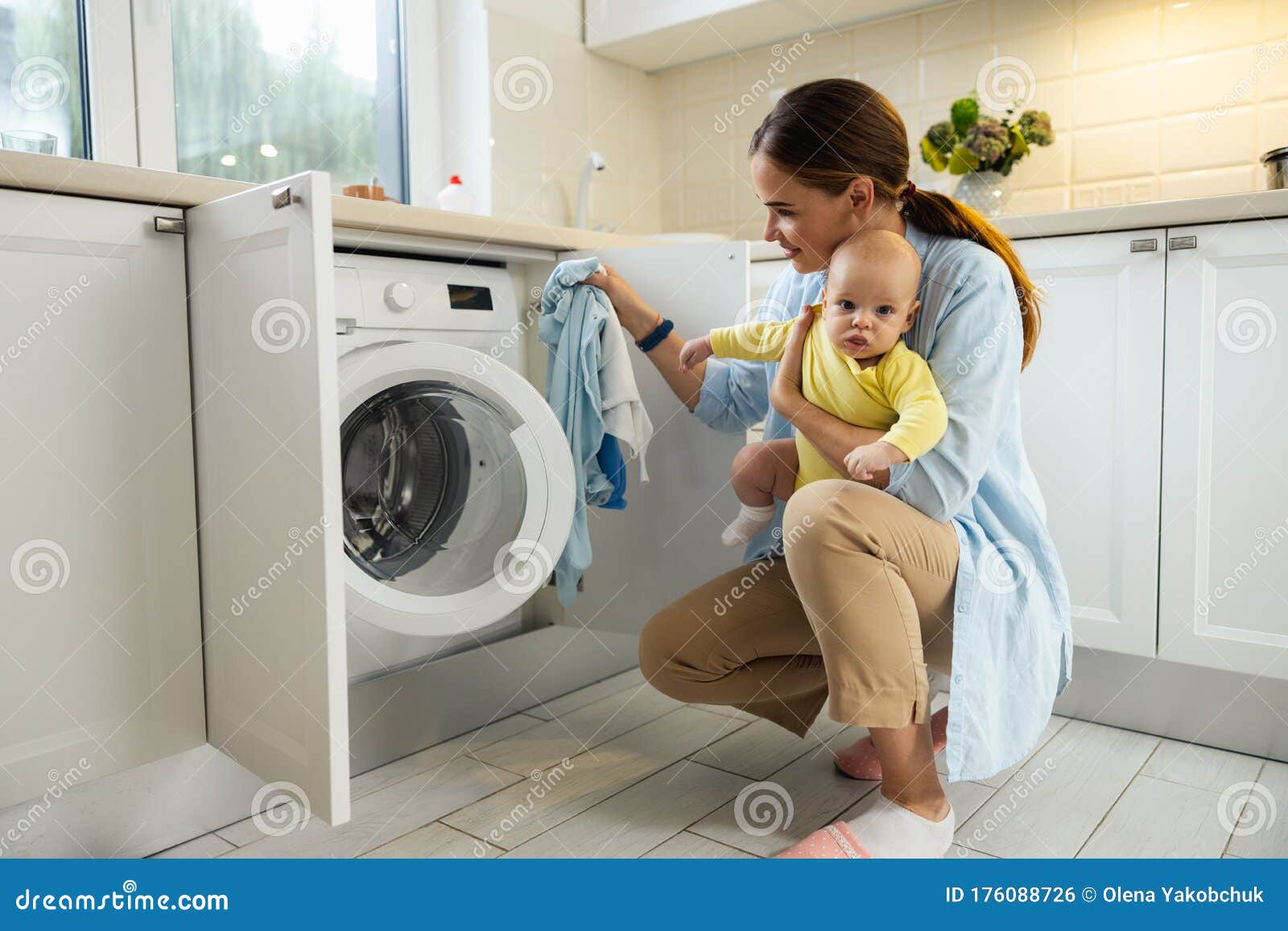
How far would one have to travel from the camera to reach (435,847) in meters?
1.41

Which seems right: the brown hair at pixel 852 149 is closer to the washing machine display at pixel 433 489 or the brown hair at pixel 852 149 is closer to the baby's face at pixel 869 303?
the baby's face at pixel 869 303

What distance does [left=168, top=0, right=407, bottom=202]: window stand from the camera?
6.72 ft

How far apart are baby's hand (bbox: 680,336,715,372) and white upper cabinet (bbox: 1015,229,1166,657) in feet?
2.23

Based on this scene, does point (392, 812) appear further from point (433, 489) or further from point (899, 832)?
point (899, 832)

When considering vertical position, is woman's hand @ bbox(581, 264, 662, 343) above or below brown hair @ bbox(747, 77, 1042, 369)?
below

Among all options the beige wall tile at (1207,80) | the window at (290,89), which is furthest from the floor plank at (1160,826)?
the window at (290,89)

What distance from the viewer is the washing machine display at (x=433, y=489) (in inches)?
66.9

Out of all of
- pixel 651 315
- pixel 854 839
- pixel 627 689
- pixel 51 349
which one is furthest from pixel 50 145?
pixel 854 839

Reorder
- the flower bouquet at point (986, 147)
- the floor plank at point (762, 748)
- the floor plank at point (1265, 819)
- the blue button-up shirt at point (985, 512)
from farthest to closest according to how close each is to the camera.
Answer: the flower bouquet at point (986, 147)
the floor plank at point (762, 748)
the floor plank at point (1265, 819)
the blue button-up shirt at point (985, 512)

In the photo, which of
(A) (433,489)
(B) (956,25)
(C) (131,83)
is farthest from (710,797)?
(B) (956,25)

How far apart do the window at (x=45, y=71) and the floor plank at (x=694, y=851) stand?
153 cm

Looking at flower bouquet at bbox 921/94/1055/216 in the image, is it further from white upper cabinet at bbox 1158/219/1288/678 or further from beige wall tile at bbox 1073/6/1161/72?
white upper cabinet at bbox 1158/219/1288/678

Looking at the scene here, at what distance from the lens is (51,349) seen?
1.23 m

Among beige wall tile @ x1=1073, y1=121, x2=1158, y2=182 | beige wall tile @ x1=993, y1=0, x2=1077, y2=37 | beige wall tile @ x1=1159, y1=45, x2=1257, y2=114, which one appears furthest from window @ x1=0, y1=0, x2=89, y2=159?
beige wall tile @ x1=1159, y1=45, x2=1257, y2=114
